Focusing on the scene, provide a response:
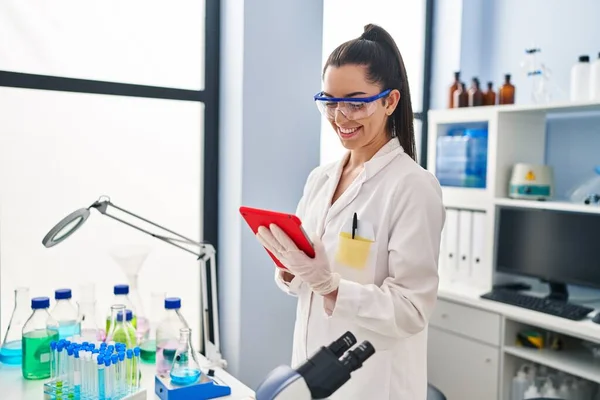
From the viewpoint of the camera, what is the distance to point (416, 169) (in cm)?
135

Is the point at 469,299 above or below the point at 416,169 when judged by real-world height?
below

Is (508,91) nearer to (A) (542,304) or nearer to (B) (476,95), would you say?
(B) (476,95)

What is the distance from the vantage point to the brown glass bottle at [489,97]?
2.73m

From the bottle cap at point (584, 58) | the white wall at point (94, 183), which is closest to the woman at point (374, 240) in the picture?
the white wall at point (94, 183)

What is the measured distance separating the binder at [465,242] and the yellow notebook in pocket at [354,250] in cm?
149

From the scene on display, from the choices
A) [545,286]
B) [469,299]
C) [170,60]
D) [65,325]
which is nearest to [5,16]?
[170,60]

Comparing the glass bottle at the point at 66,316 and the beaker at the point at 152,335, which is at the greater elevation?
the glass bottle at the point at 66,316

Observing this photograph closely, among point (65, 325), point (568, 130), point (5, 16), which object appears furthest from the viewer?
point (568, 130)

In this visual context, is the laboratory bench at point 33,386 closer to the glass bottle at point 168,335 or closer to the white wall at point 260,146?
the glass bottle at point 168,335

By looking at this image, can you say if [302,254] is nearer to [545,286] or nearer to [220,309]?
[220,309]

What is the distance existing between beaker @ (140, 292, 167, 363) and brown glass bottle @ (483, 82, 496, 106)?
6.00ft

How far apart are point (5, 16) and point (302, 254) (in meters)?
1.39

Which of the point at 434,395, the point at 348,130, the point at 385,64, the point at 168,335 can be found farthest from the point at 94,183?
the point at 434,395

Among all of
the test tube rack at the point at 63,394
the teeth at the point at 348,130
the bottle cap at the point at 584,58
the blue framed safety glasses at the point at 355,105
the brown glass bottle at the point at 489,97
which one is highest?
the bottle cap at the point at 584,58
